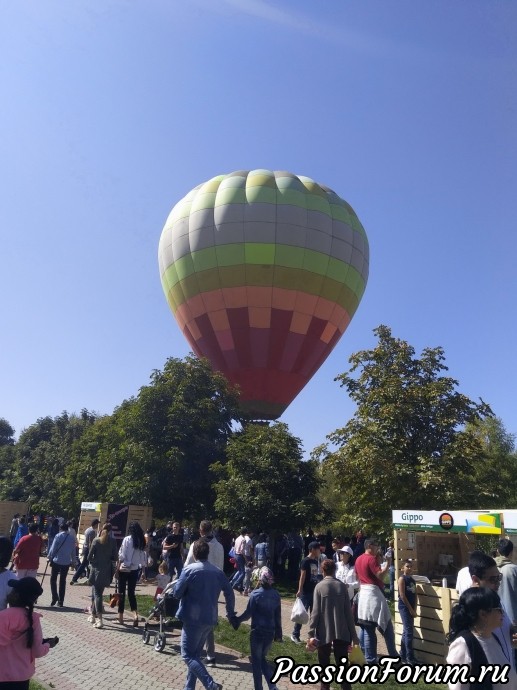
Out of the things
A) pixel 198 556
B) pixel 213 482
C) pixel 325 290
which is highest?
pixel 325 290

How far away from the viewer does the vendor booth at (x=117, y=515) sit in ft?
55.8

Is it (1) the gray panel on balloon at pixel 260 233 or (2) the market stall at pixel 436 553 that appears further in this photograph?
(1) the gray panel on balloon at pixel 260 233

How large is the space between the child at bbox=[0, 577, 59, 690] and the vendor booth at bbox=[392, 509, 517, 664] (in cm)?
634

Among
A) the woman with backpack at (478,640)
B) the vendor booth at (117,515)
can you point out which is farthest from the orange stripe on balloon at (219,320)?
the woman with backpack at (478,640)

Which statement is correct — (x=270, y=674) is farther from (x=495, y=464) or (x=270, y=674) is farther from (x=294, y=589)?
(x=495, y=464)

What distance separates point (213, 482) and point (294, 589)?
5.30 m

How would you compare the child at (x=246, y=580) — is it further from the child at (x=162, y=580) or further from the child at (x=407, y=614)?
the child at (x=407, y=614)

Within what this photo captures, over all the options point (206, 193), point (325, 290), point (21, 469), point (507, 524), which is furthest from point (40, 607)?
point (21, 469)

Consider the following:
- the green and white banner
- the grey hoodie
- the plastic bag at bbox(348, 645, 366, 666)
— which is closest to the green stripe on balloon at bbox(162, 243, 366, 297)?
the green and white banner

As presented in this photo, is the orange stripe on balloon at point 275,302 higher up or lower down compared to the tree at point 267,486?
higher up

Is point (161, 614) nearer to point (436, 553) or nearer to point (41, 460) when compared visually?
point (436, 553)

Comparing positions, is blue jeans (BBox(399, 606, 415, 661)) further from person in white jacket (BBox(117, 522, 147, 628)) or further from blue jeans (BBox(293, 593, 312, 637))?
A: person in white jacket (BBox(117, 522, 147, 628))

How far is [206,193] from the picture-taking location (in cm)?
2834

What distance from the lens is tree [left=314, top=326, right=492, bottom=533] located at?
1608cm
